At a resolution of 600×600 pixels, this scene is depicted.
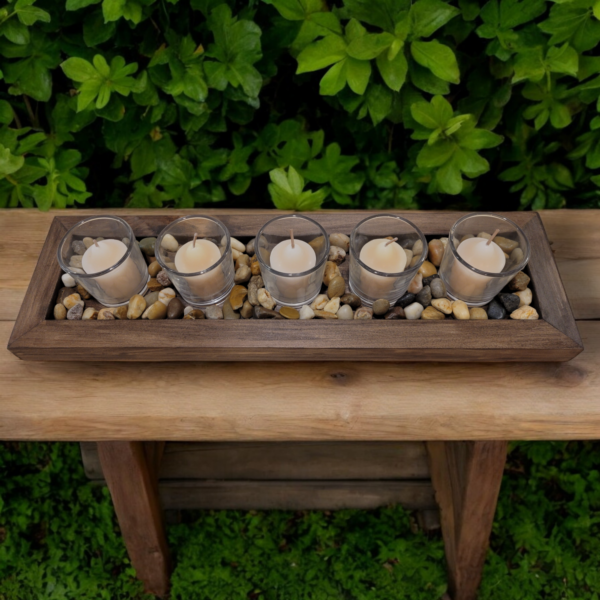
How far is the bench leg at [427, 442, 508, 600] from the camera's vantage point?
1.32m

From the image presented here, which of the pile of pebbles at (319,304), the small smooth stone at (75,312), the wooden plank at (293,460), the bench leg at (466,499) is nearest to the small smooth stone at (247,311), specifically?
the pile of pebbles at (319,304)

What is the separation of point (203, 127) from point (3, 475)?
4.26 feet

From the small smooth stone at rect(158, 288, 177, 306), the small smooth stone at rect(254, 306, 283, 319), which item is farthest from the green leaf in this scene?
the small smooth stone at rect(158, 288, 177, 306)

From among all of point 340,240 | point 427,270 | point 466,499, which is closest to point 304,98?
point 340,240

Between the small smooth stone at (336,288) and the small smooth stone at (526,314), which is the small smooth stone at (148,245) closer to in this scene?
the small smooth stone at (336,288)

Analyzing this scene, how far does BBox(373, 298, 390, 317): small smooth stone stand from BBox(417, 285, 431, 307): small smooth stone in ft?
0.23

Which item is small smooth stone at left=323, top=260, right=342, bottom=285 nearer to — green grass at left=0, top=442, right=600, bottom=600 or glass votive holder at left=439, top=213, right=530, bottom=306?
glass votive holder at left=439, top=213, right=530, bottom=306

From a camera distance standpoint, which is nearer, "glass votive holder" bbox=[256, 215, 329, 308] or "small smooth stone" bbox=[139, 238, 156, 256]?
"glass votive holder" bbox=[256, 215, 329, 308]

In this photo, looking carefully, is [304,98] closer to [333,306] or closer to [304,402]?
[333,306]

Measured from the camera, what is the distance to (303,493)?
73.7 inches

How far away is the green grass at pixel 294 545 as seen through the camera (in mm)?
1769

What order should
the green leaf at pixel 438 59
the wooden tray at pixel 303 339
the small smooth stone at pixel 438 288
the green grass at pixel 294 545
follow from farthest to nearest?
1. the green grass at pixel 294 545
2. the green leaf at pixel 438 59
3. the small smooth stone at pixel 438 288
4. the wooden tray at pixel 303 339

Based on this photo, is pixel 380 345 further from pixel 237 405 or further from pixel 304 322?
pixel 237 405

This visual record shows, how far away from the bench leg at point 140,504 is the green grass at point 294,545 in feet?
0.33
